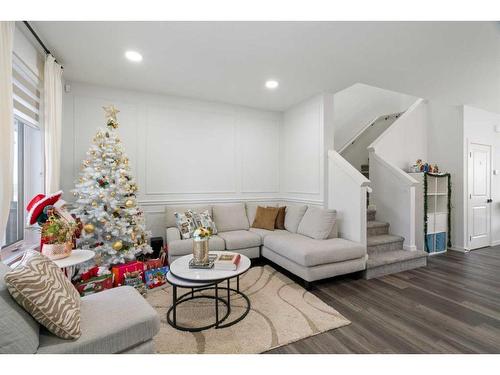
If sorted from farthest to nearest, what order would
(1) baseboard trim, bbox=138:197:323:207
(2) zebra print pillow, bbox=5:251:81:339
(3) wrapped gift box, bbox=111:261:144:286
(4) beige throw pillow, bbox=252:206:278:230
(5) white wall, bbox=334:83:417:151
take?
1. (5) white wall, bbox=334:83:417:151
2. (4) beige throw pillow, bbox=252:206:278:230
3. (1) baseboard trim, bbox=138:197:323:207
4. (3) wrapped gift box, bbox=111:261:144:286
5. (2) zebra print pillow, bbox=5:251:81:339

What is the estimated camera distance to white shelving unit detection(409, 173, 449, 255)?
3.98m

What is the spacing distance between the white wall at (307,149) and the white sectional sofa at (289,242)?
44 cm

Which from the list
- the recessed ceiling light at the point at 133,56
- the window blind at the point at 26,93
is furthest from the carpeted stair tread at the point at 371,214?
the window blind at the point at 26,93

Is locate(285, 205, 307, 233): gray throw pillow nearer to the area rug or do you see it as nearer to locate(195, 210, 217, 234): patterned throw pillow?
the area rug

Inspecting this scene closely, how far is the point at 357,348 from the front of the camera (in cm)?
169

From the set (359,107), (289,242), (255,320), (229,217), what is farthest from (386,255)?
(359,107)

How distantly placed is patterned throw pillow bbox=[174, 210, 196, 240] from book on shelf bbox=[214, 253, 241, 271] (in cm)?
113

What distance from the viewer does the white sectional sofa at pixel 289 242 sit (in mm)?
2686

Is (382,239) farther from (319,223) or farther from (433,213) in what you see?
(433,213)

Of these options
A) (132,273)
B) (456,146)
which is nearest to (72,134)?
(132,273)

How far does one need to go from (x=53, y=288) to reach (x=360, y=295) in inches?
105

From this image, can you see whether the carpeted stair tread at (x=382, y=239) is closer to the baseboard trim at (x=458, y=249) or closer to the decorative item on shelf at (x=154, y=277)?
the baseboard trim at (x=458, y=249)

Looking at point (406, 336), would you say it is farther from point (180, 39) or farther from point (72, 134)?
point (72, 134)

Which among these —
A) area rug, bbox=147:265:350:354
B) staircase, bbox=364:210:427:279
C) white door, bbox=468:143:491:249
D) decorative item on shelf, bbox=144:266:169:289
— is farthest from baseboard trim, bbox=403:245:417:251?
decorative item on shelf, bbox=144:266:169:289
